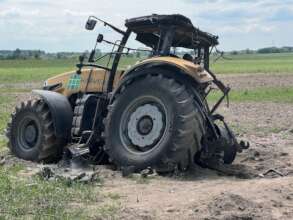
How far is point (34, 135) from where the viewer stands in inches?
404

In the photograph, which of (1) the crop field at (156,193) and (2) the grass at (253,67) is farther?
(2) the grass at (253,67)

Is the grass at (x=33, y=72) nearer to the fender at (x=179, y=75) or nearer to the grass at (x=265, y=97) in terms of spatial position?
the fender at (x=179, y=75)

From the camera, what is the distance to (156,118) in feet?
28.3

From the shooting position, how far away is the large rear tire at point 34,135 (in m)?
9.81

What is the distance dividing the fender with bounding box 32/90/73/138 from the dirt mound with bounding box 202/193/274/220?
3.99 m

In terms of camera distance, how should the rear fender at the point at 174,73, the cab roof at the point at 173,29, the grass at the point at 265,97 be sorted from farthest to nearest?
the grass at the point at 265,97
the cab roof at the point at 173,29
the rear fender at the point at 174,73

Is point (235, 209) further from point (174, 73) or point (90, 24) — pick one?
point (90, 24)

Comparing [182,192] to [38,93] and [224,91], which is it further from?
[38,93]

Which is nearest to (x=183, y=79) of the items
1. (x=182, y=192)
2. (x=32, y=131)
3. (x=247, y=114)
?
(x=182, y=192)

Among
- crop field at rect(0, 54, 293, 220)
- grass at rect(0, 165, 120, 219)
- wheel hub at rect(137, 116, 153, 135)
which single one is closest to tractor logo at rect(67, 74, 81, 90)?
crop field at rect(0, 54, 293, 220)

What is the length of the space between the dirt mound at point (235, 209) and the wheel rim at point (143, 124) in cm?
229

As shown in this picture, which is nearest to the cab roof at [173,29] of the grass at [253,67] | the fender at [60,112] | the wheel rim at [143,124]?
the wheel rim at [143,124]

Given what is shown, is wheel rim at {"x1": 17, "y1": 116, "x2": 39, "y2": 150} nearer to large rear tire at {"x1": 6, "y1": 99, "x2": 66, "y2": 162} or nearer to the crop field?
large rear tire at {"x1": 6, "y1": 99, "x2": 66, "y2": 162}

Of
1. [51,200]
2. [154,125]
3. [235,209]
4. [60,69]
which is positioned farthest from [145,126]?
[60,69]
